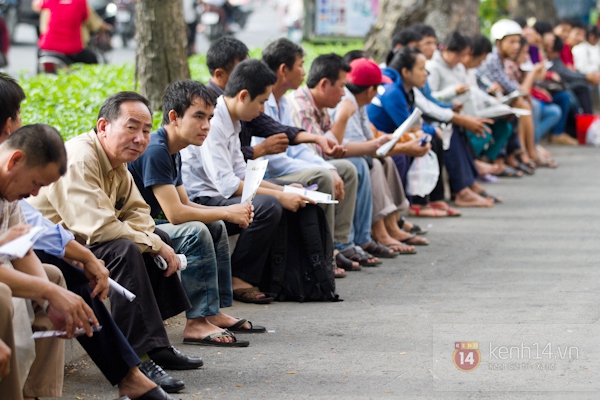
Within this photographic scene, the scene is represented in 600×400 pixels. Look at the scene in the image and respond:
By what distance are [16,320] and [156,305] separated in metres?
0.86

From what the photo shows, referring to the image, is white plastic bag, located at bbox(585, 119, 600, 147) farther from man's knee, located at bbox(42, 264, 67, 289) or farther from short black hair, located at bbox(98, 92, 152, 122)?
man's knee, located at bbox(42, 264, 67, 289)

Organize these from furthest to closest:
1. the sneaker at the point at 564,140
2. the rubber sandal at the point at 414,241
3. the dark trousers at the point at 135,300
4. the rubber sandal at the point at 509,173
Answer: the sneaker at the point at 564,140, the rubber sandal at the point at 509,173, the rubber sandal at the point at 414,241, the dark trousers at the point at 135,300

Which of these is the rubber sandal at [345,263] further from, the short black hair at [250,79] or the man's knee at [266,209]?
the short black hair at [250,79]

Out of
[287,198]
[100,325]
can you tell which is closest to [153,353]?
[100,325]

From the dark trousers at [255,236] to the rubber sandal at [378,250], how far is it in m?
1.56

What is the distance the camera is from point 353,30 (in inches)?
641

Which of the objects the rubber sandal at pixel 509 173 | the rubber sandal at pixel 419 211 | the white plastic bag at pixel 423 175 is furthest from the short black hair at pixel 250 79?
the rubber sandal at pixel 509 173

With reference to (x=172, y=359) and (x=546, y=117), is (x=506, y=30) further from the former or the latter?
(x=172, y=359)

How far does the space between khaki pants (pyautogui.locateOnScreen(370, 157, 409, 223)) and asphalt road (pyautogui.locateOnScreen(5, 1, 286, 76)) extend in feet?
16.3

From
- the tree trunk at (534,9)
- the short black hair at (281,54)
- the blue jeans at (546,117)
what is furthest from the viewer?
the tree trunk at (534,9)

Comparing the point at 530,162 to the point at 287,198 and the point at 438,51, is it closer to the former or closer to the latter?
the point at 438,51

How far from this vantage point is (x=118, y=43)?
2445 centimetres

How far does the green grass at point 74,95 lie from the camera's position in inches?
283

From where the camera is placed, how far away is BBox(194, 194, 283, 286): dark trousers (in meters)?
5.84
